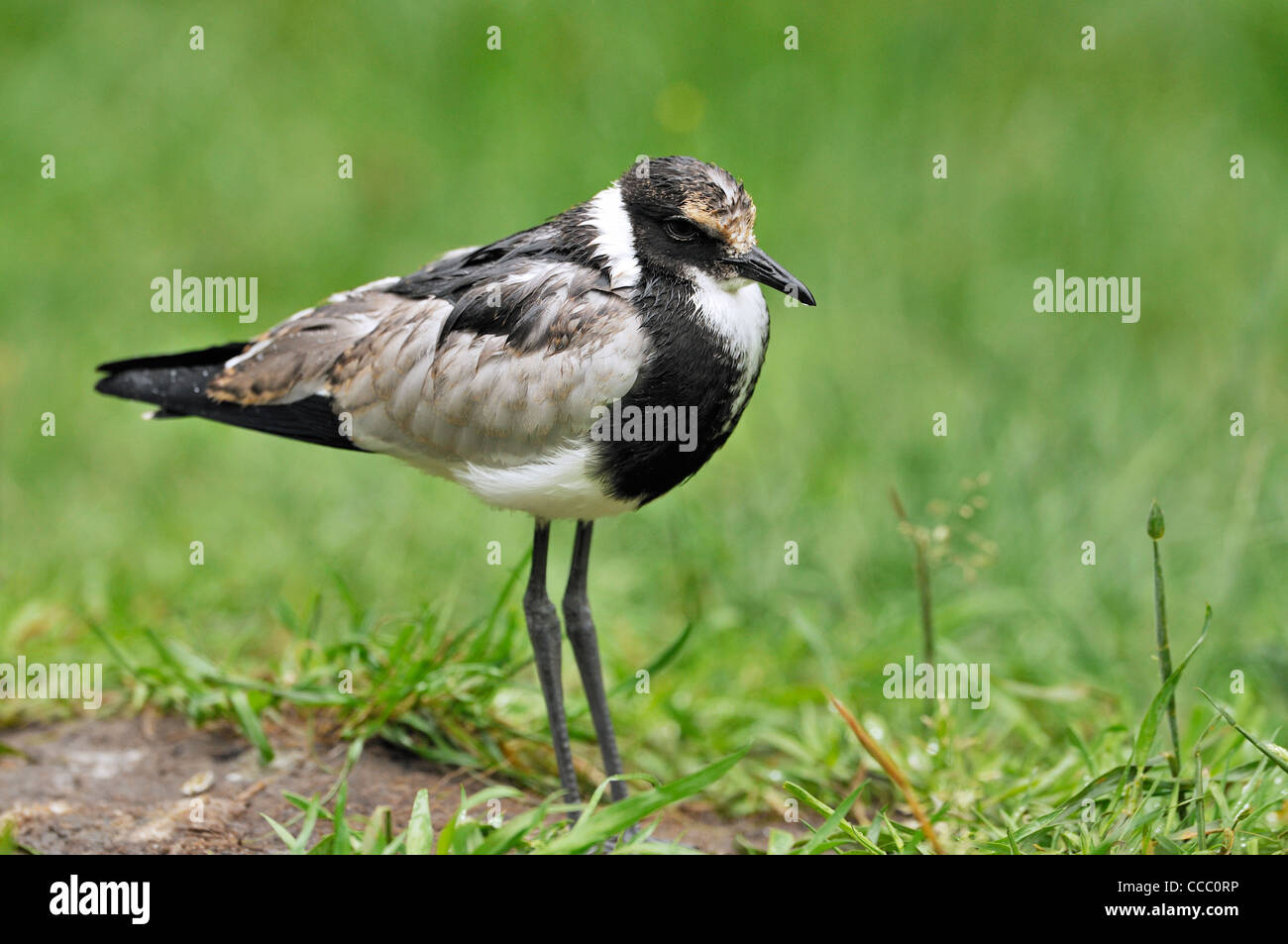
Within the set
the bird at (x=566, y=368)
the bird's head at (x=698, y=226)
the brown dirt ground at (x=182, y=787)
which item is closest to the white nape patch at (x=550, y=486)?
the bird at (x=566, y=368)

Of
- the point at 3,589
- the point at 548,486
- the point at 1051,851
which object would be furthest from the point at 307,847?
the point at 3,589

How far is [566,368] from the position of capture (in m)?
3.96

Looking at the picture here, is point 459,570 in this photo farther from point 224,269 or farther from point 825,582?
point 224,269

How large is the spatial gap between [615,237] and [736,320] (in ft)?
1.49

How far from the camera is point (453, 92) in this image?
381 inches

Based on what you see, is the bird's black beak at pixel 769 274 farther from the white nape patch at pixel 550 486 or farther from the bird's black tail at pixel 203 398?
the bird's black tail at pixel 203 398

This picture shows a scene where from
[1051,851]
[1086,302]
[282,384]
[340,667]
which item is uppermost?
[1086,302]

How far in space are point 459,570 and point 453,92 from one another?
178 inches

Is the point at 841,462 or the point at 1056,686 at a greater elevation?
the point at 841,462

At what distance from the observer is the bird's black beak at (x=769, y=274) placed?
3875mm

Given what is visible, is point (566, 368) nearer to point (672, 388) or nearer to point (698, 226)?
point (672, 388)

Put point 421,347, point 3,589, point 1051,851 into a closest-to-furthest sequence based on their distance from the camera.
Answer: point 1051,851, point 421,347, point 3,589

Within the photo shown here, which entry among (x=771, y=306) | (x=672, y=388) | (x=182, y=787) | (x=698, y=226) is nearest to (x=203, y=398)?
(x=182, y=787)

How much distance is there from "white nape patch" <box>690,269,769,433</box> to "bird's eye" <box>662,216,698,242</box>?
0.34 feet
